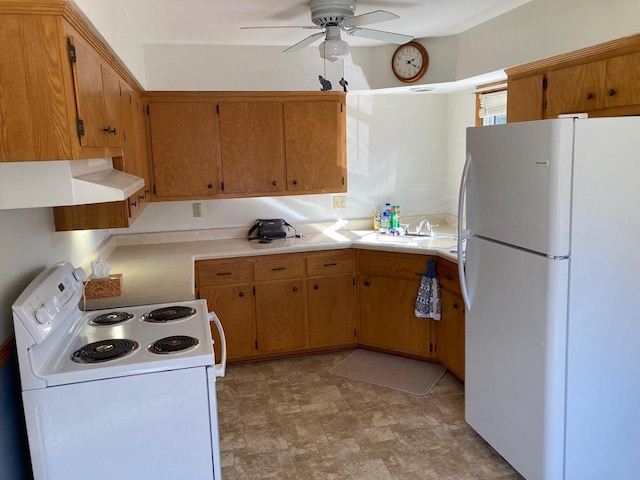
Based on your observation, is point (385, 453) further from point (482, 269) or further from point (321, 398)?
point (482, 269)

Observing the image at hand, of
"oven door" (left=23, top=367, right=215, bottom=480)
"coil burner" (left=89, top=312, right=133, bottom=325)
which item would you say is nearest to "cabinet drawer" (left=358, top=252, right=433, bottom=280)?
"coil burner" (left=89, top=312, right=133, bottom=325)

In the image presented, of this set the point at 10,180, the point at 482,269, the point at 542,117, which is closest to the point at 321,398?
the point at 482,269

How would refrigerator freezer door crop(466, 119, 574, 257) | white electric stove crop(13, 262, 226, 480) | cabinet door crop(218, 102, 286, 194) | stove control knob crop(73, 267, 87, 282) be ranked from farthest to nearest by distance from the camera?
cabinet door crop(218, 102, 286, 194)
stove control knob crop(73, 267, 87, 282)
refrigerator freezer door crop(466, 119, 574, 257)
white electric stove crop(13, 262, 226, 480)

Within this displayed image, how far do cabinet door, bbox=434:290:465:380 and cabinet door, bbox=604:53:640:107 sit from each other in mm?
1429

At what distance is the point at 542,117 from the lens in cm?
288

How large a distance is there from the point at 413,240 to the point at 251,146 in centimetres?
138

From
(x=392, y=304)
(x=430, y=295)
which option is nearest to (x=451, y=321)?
(x=430, y=295)

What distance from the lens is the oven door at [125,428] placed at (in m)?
1.75

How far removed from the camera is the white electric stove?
68.7 inches

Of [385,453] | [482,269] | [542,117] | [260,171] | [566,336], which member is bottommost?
[385,453]

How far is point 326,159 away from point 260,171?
51 cm

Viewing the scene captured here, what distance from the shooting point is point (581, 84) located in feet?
8.53

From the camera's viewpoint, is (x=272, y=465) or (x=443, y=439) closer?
(x=272, y=465)

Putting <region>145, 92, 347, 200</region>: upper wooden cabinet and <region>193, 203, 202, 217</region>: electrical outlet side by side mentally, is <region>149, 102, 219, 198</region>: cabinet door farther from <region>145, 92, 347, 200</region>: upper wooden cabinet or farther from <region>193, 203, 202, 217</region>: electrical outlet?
<region>193, 203, 202, 217</region>: electrical outlet
